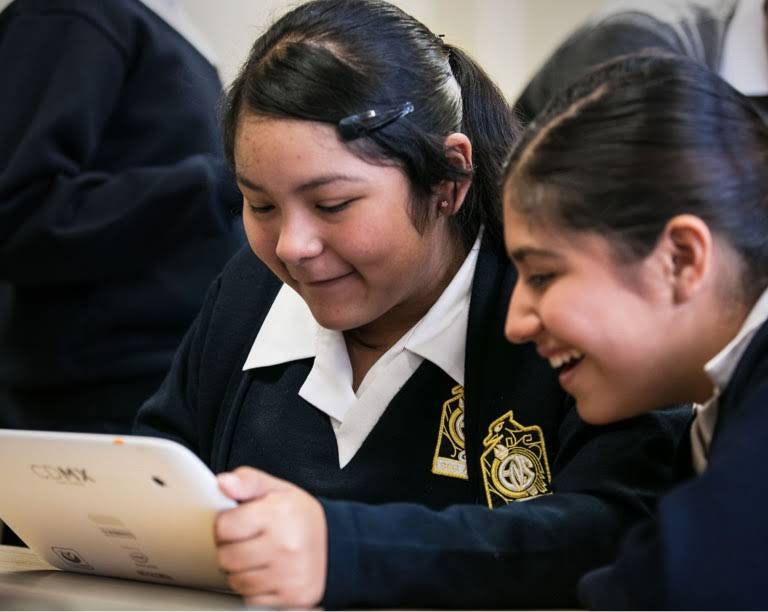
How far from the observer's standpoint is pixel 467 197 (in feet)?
4.47

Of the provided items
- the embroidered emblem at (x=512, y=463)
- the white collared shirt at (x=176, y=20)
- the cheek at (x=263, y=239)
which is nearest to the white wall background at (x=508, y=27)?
the white collared shirt at (x=176, y=20)

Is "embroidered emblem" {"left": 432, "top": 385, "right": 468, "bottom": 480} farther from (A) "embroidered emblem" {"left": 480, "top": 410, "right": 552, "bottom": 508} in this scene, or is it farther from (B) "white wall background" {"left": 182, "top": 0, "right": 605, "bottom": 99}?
(B) "white wall background" {"left": 182, "top": 0, "right": 605, "bottom": 99}

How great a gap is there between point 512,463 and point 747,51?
58.5 inches

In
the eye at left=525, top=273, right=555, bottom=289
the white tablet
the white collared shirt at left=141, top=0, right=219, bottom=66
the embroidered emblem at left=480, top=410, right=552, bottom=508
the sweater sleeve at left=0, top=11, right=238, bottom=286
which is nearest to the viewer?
the white tablet

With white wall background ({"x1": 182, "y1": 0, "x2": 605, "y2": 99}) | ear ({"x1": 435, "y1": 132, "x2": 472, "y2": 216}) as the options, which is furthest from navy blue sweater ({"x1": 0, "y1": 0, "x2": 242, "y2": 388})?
white wall background ({"x1": 182, "y1": 0, "x2": 605, "y2": 99})

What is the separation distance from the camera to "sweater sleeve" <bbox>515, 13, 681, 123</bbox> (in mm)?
2291

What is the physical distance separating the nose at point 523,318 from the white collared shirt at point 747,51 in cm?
145

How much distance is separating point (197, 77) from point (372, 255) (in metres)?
0.79

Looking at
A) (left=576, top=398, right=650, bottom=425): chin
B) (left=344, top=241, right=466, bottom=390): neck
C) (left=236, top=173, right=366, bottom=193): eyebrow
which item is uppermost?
(left=236, top=173, right=366, bottom=193): eyebrow

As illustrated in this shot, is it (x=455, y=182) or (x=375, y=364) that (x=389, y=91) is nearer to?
(x=455, y=182)

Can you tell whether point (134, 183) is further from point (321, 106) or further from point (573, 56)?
point (573, 56)

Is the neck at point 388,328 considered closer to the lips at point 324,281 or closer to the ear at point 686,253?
the lips at point 324,281

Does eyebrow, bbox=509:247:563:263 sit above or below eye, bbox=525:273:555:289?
above

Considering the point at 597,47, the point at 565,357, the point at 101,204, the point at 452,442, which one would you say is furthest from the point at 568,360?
the point at 597,47
